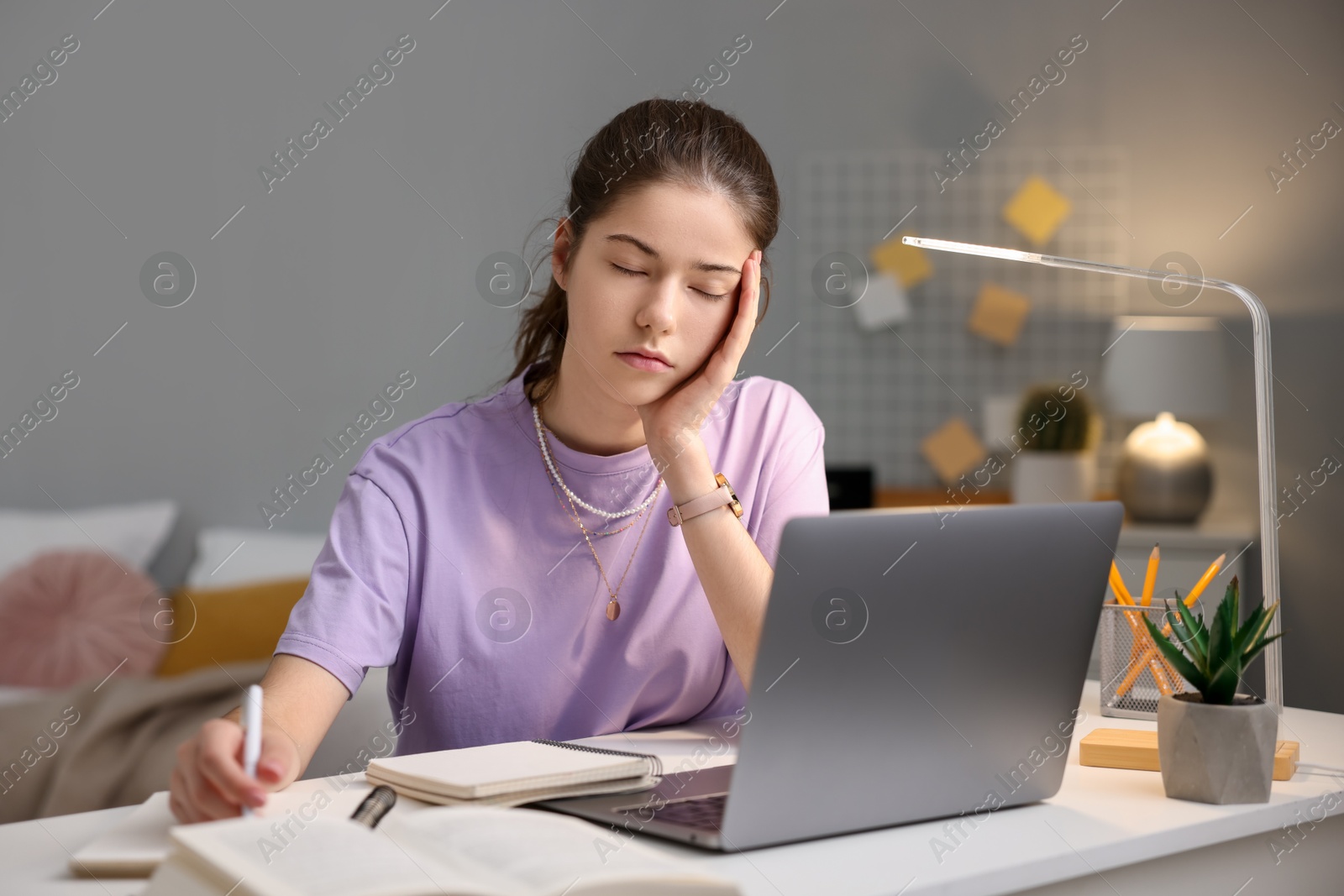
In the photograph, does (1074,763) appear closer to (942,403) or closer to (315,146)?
(942,403)

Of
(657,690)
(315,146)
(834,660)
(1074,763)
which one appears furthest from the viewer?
(315,146)

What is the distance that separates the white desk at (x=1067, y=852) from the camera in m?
0.65

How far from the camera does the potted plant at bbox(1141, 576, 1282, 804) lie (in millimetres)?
830

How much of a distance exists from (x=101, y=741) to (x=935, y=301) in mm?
2048

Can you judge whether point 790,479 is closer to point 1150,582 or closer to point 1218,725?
point 1150,582

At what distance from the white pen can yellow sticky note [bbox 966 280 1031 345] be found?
2.39 metres

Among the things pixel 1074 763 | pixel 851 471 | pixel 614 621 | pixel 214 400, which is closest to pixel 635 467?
pixel 614 621

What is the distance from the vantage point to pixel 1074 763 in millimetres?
954

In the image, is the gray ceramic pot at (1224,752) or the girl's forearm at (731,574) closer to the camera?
the gray ceramic pot at (1224,752)

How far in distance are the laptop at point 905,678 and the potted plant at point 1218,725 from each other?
0.09 meters

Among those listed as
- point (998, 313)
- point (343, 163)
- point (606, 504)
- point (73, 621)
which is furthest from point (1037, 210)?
point (73, 621)

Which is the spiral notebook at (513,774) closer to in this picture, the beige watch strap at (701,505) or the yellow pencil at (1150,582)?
the beige watch strap at (701,505)

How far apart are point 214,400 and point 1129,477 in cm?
213

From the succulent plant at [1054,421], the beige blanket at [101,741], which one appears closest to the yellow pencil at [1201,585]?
the beige blanket at [101,741]
